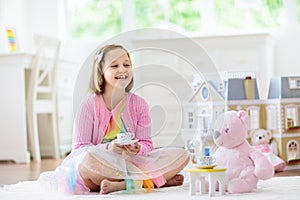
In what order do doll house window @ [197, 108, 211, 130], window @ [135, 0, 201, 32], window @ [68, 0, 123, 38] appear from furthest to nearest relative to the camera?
window @ [68, 0, 123, 38]
window @ [135, 0, 201, 32]
doll house window @ [197, 108, 211, 130]

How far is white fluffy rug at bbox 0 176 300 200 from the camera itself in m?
1.62

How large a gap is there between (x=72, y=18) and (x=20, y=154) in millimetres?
1505

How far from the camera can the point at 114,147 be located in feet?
5.65

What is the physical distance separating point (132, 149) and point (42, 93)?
2485 millimetres

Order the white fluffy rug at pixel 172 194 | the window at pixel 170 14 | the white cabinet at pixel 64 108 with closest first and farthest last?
the white fluffy rug at pixel 172 194
the white cabinet at pixel 64 108
the window at pixel 170 14

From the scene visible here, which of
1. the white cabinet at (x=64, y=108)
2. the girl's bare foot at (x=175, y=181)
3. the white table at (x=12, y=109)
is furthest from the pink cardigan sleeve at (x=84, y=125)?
the white cabinet at (x=64, y=108)

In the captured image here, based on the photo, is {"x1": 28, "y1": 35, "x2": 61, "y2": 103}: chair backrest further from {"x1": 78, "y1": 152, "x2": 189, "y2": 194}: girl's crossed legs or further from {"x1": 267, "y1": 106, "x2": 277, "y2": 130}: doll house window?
{"x1": 78, "y1": 152, "x2": 189, "y2": 194}: girl's crossed legs

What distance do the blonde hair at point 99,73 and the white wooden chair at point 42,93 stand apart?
183cm

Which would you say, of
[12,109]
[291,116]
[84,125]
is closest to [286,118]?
[291,116]

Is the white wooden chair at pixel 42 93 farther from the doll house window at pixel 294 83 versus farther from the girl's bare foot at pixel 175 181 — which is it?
the girl's bare foot at pixel 175 181

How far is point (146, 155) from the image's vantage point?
5.99 ft

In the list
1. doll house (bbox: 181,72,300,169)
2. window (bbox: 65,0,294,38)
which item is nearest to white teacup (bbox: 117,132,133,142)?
doll house (bbox: 181,72,300,169)

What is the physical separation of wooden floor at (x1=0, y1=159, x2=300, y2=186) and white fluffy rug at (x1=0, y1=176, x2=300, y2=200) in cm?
41

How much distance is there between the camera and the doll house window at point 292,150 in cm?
272
